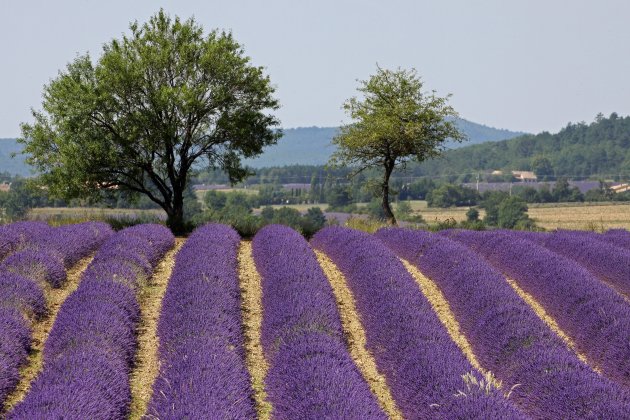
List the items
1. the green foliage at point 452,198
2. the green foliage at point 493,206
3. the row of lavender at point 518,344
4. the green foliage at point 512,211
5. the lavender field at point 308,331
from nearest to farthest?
the lavender field at point 308,331 → the row of lavender at point 518,344 → the green foliage at point 512,211 → the green foliage at point 493,206 → the green foliage at point 452,198

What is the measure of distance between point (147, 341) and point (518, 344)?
4.56 meters

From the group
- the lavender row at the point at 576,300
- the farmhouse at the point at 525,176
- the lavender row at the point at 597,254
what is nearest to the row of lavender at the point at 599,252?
the lavender row at the point at 597,254

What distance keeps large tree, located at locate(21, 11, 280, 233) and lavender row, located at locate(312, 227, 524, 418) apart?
851cm

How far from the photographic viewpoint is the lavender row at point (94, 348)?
22.0 feet

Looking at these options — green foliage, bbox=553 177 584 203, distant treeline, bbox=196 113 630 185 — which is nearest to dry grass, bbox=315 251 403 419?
green foliage, bbox=553 177 584 203

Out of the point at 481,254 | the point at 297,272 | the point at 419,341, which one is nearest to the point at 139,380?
the point at 419,341

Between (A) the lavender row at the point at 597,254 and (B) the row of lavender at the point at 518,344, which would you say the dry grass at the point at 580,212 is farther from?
(B) the row of lavender at the point at 518,344

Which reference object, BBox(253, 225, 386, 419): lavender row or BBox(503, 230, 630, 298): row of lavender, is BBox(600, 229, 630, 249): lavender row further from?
BBox(253, 225, 386, 419): lavender row

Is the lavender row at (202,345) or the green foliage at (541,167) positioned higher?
the lavender row at (202,345)

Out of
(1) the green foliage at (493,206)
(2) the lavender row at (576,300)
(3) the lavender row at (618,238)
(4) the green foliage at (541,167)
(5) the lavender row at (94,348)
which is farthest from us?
(4) the green foliage at (541,167)

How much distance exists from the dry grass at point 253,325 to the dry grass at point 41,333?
2242 mm

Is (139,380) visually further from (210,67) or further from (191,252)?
(210,67)

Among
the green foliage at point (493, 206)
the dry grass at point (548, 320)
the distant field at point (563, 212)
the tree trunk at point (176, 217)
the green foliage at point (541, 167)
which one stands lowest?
the distant field at point (563, 212)

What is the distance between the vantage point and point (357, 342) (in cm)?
1055
